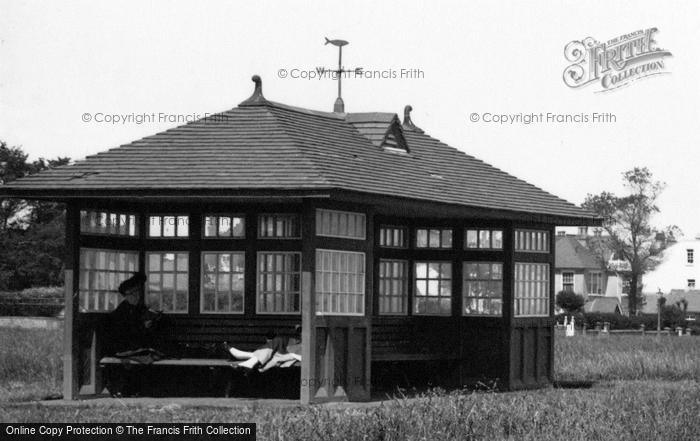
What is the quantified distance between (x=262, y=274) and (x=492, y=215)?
3851 mm

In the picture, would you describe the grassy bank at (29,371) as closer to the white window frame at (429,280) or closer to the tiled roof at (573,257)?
the white window frame at (429,280)

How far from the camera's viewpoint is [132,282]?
22.1m

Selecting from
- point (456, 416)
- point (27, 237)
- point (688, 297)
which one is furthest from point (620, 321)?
point (456, 416)

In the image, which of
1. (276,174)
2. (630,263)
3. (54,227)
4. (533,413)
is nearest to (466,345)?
(276,174)

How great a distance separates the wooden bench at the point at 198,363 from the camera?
21.0 metres

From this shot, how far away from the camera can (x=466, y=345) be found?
24500 millimetres

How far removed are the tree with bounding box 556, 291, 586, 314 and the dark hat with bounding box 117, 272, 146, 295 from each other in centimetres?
6991

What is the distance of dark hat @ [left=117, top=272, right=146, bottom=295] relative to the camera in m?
22.0

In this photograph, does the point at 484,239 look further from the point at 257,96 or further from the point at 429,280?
the point at 257,96

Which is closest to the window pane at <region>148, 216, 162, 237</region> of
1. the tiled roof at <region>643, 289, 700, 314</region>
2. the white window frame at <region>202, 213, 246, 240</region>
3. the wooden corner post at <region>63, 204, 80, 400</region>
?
the white window frame at <region>202, 213, 246, 240</region>

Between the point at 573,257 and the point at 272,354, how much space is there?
3423 inches

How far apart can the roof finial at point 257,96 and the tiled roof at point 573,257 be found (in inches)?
3260

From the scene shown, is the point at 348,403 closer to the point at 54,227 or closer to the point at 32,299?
the point at 32,299

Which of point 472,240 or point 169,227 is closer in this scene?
point 169,227
